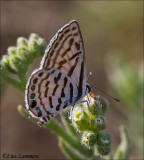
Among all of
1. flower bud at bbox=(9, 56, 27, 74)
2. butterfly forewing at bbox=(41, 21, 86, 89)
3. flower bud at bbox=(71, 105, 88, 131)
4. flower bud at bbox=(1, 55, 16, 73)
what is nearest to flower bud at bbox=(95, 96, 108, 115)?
flower bud at bbox=(71, 105, 88, 131)

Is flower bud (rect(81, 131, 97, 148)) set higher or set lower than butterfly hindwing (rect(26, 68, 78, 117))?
lower

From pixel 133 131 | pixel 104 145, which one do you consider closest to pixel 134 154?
pixel 133 131

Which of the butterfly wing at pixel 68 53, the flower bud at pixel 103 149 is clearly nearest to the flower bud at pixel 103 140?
the flower bud at pixel 103 149

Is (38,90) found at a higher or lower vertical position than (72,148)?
higher

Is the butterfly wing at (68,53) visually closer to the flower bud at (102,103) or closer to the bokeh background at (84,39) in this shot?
the flower bud at (102,103)

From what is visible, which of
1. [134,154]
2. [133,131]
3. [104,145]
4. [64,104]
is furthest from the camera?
[134,154]

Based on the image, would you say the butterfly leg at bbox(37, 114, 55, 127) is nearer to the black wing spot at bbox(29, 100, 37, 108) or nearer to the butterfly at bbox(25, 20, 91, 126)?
the butterfly at bbox(25, 20, 91, 126)

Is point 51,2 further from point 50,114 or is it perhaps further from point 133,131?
point 50,114
